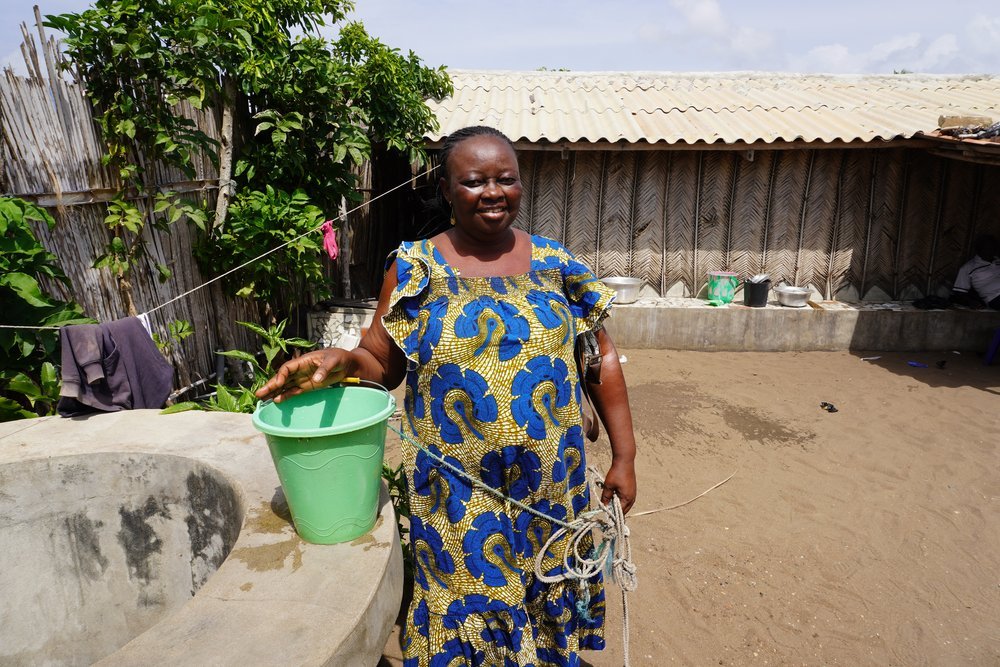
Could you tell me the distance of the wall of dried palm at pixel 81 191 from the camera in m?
3.04

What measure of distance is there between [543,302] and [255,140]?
409 cm

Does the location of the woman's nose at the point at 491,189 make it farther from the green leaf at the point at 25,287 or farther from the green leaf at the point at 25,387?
the green leaf at the point at 25,387

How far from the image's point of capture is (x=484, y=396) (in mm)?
1593

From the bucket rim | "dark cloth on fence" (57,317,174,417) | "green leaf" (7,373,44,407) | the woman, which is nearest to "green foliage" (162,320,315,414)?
"dark cloth on fence" (57,317,174,417)

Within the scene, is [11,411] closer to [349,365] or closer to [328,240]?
[349,365]

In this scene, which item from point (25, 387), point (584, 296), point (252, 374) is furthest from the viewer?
point (252, 374)

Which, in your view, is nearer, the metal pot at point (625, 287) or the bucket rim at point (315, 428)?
the bucket rim at point (315, 428)

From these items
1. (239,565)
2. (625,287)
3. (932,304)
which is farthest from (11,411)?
(932,304)

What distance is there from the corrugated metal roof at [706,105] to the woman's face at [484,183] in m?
5.01

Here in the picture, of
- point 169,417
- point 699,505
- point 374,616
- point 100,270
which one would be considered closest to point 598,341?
point 374,616

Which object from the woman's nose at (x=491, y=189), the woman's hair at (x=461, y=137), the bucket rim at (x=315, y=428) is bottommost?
the bucket rim at (x=315, y=428)

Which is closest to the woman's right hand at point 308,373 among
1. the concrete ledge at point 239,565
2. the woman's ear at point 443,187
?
the concrete ledge at point 239,565

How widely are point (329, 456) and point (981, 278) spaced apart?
305 inches

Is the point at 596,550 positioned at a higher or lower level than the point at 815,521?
higher
